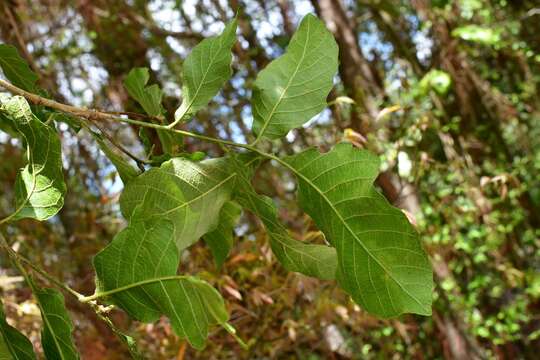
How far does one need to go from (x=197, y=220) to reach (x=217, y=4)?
324 cm

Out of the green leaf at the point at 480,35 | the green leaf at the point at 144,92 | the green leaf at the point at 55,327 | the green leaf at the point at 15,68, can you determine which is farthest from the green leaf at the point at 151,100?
the green leaf at the point at 480,35

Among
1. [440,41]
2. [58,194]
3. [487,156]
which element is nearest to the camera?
[58,194]

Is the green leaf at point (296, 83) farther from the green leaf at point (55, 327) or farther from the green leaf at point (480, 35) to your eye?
the green leaf at point (480, 35)

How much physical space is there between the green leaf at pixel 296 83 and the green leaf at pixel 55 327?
0.25 m

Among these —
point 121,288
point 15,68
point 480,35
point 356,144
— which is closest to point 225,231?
point 121,288

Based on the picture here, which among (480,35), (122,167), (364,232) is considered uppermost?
(122,167)

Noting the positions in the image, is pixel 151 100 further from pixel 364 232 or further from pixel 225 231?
pixel 364 232

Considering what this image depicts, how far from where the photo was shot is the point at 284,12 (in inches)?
149

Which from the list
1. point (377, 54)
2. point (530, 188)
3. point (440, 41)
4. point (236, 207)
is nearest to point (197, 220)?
point (236, 207)

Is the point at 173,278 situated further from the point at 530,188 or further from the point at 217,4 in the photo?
the point at 530,188

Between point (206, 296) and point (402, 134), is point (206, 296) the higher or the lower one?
the higher one

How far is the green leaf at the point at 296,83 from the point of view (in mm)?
671

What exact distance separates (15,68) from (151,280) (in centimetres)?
36

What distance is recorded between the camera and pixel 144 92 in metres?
0.74
